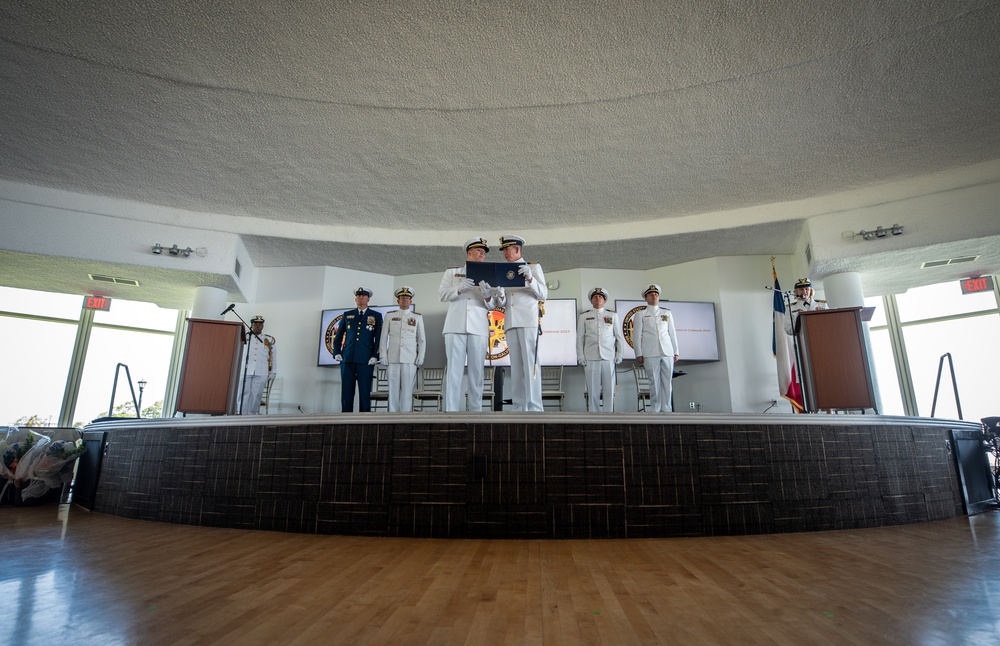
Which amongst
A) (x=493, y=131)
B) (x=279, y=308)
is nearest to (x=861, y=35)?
(x=493, y=131)

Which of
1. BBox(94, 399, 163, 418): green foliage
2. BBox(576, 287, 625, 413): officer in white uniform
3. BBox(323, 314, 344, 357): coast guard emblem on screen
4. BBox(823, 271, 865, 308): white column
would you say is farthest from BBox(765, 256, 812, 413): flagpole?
BBox(94, 399, 163, 418): green foliage

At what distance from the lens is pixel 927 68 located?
4219 millimetres

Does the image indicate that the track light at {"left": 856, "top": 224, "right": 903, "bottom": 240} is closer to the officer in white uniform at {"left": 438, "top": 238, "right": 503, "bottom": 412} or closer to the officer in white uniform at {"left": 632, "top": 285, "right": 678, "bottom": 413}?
the officer in white uniform at {"left": 632, "top": 285, "right": 678, "bottom": 413}

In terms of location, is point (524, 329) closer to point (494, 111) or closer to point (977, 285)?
point (494, 111)

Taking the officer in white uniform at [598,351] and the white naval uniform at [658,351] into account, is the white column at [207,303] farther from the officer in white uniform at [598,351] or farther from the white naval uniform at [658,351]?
the white naval uniform at [658,351]

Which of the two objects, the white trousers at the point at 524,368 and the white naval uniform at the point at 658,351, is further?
the white naval uniform at the point at 658,351

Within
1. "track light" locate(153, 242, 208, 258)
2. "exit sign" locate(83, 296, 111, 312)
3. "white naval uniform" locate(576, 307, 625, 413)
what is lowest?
"white naval uniform" locate(576, 307, 625, 413)

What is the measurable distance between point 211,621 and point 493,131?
4610mm

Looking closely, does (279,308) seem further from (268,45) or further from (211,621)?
(211,621)

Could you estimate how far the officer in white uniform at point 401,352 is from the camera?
5.67m

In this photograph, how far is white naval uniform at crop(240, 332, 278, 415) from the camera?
636 cm

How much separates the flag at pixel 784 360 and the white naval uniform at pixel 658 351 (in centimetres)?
142

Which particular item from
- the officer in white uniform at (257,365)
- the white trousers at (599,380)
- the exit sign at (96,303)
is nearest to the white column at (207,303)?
the officer in white uniform at (257,365)

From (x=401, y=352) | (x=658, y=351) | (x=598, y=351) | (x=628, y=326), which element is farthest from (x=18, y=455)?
(x=628, y=326)
